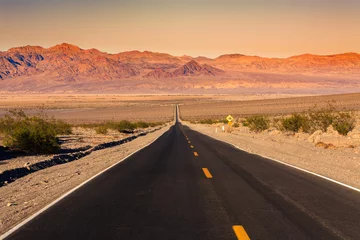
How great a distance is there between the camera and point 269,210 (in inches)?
301

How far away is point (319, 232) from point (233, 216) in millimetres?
1560

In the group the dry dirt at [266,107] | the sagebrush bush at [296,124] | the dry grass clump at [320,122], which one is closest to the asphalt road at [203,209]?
the dry grass clump at [320,122]

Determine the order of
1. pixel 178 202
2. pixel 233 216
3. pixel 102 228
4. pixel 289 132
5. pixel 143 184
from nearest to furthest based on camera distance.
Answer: pixel 102 228 < pixel 233 216 < pixel 178 202 < pixel 143 184 < pixel 289 132

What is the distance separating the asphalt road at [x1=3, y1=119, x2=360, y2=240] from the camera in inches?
248

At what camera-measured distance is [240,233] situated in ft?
20.3

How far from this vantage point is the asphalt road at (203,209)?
6297 mm

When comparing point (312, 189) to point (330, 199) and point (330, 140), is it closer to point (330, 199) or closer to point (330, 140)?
point (330, 199)

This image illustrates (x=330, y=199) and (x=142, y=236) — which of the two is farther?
(x=330, y=199)

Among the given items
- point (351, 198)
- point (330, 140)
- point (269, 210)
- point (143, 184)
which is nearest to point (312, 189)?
point (351, 198)

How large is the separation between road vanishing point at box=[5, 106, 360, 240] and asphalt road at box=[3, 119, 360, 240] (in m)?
0.02

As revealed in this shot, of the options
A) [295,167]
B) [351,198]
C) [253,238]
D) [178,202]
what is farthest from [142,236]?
[295,167]

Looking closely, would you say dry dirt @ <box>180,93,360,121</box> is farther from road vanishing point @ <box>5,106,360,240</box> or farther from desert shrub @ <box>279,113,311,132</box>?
road vanishing point @ <box>5,106,360,240</box>

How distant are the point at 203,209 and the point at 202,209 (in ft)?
0.07

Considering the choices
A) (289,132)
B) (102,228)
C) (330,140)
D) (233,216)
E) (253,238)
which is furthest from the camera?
(289,132)
